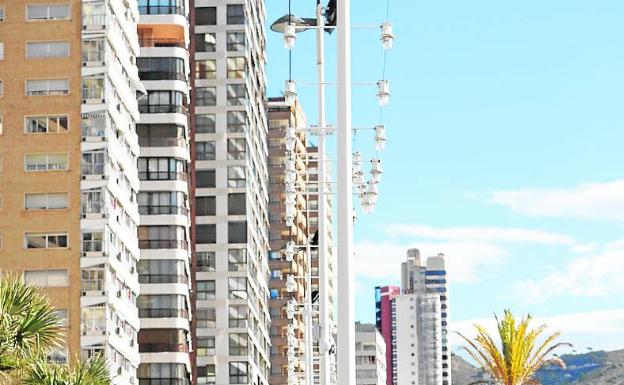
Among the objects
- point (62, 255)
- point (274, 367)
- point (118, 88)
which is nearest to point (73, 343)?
point (62, 255)

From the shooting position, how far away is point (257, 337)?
450ft

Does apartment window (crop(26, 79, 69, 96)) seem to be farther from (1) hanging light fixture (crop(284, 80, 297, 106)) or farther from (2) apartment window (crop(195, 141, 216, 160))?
(1) hanging light fixture (crop(284, 80, 297, 106))

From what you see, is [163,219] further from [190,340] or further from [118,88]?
[118,88]

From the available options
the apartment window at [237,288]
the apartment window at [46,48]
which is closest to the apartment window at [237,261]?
the apartment window at [237,288]

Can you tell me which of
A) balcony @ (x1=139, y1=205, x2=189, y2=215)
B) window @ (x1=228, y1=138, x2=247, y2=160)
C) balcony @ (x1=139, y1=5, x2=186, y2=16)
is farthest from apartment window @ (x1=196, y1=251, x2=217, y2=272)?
balcony @ (x1=139, y1=5, x2=186, y2=16)

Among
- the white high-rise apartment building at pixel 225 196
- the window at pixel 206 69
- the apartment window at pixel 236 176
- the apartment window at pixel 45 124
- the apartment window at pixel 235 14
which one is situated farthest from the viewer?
the window at pixel 206 69

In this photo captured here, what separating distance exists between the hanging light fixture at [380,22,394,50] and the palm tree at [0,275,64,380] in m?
20.3

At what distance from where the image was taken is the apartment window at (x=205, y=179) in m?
131

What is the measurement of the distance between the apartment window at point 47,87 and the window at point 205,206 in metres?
39.6

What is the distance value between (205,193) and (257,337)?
1466 cm

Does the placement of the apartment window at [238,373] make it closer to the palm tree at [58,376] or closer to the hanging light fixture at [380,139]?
the palm tree at [58,376]

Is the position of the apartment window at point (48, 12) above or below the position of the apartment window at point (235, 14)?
below

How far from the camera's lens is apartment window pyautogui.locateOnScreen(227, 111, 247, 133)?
13112 cm

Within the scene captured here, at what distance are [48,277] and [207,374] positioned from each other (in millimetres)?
38725
